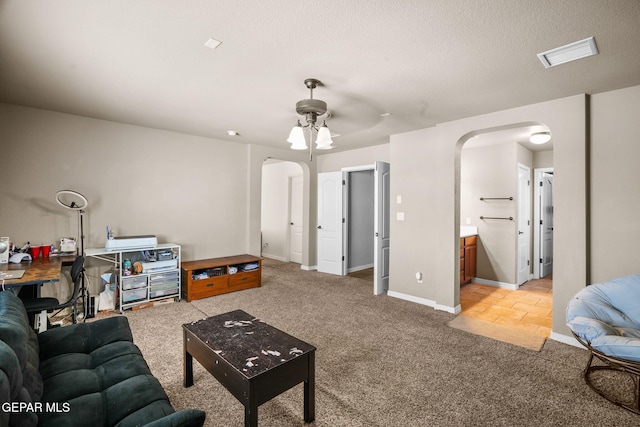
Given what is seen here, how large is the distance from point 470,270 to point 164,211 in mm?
5132

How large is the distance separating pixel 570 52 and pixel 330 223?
14.5 ft

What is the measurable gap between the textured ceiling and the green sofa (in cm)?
178

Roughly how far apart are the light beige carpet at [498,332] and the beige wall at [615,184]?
83 cm

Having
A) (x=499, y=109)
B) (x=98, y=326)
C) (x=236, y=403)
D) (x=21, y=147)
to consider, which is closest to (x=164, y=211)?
(x=21, y=147)

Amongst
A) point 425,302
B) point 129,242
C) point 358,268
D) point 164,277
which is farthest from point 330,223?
point 129,242

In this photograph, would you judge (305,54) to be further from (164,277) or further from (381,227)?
(164,277)

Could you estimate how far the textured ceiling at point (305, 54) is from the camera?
1773 millimetres

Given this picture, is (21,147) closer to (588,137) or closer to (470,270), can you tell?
(588,137)

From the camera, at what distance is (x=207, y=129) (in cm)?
443

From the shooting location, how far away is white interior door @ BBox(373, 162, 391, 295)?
4.75m

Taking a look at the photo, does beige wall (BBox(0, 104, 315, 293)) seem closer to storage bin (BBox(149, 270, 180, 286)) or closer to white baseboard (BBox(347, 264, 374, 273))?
storage bin (BBox(149, 270, 180, 286))

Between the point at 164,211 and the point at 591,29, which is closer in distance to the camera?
the point at 591,29

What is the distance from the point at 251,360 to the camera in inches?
68.9

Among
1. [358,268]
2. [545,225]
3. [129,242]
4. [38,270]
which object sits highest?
[545,225]
